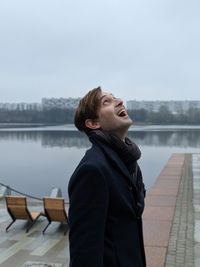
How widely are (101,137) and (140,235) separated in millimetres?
521

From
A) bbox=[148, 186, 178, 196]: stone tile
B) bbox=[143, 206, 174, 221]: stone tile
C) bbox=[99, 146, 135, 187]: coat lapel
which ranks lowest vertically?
bbox=[148, 186, 178, 196]: stone tile

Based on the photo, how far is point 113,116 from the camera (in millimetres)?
2205

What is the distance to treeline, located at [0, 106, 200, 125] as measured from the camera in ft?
229

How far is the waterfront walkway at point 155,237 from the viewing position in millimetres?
6887

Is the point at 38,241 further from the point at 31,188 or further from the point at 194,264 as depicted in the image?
the point at 31,188

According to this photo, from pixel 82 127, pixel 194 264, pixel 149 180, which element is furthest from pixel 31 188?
pixel 82 127

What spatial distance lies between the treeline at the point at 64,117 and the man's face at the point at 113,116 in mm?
65707

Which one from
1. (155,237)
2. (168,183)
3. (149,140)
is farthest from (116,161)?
(149,140)

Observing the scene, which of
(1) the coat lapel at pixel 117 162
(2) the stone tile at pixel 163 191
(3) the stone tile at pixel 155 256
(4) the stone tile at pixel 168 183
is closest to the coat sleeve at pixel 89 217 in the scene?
(1) the coat lapel at pixel 117 162

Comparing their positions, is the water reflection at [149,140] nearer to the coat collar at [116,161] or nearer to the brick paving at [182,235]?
the brick paving at [182,235]

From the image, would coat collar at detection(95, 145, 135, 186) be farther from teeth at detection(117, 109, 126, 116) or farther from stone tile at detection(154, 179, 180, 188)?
stone tile at detection(154, 179, 180, 188)

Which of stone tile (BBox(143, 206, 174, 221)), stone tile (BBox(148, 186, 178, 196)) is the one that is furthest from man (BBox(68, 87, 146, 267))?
stone tile (BBox(148, 186, 178, 196))

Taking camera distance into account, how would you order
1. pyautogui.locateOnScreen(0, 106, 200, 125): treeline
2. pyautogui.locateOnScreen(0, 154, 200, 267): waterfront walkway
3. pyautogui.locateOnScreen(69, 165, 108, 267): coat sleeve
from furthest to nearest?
pyautogui.locateOnScreen(0, 106, 200, 125): treeline, pyautogui.locateOnScreen(0, 154, 200, 267): waterfront walkway, pyautogui.locateOnScreen(69, 165, 108, 267): coat sleeve

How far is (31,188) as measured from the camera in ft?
77.8
